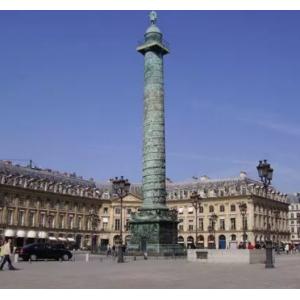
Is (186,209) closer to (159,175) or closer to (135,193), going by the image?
(135,193)

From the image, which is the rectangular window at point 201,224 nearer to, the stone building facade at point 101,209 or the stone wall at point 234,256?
the stone building facade at point 101,209

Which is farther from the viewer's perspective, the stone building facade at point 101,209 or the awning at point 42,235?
the awning at point 42,235

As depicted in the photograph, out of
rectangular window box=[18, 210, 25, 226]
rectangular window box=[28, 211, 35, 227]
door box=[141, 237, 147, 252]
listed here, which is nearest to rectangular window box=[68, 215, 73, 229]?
rectangular window box=[28, 211, 35, 227]

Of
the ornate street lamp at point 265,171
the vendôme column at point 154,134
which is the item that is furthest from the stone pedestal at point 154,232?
the ornate street lamp at point 265,171

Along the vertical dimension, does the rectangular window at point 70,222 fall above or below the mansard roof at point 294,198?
below

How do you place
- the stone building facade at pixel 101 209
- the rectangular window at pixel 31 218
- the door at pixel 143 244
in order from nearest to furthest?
the door at pixel 143 244 → the stone building facade at pixel 101 209 → the rectangular window at pixel 31 218

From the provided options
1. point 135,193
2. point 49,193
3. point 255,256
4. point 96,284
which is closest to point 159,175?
point 255,256

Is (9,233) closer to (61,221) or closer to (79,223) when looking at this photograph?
(61,221)

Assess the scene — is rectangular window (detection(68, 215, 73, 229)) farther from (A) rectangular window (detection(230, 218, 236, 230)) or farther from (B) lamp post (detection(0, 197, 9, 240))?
(A) rectangular window (detection(230, 218, 236, 230))

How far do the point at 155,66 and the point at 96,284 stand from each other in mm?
29333

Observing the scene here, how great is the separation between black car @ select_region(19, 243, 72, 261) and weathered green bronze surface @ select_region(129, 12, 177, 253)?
6703 millimetres

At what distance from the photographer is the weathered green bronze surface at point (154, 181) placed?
3750 centimetres

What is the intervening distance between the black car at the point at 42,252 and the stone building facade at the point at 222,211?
50.1m

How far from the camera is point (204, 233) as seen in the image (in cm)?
8594
